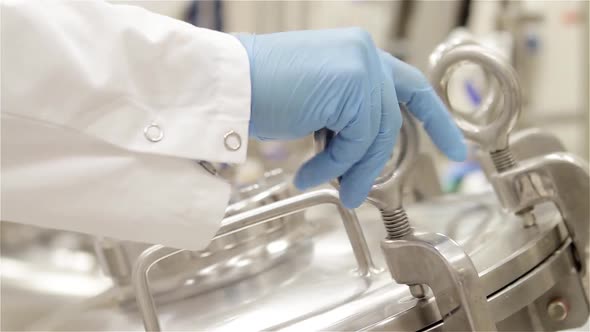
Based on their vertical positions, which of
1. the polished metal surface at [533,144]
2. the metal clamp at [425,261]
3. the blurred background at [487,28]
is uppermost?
the blurred background at [487,28]

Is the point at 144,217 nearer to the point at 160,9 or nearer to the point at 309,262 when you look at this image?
the point at 309,262

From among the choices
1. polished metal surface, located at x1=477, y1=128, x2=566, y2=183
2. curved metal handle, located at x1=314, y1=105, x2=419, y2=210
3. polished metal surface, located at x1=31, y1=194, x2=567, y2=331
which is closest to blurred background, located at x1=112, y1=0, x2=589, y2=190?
polished metal surface, located at x1=477, y1=128, x2=566, y2=183

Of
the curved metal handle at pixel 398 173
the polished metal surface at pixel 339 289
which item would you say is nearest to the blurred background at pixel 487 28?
the polished metal surface at pixel 339 289

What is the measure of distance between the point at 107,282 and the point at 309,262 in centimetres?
27

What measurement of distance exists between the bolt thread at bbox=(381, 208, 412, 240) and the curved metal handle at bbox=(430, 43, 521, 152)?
16 cm

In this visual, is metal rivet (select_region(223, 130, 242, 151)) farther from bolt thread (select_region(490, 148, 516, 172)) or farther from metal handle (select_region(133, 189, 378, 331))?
bolt thread (select_region(490, 148, 516, 172))

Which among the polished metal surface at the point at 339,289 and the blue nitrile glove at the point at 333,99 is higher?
the blue nitrile glove at the point at 333,99

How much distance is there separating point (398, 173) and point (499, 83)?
6.8 inches

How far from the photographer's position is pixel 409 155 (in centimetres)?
44

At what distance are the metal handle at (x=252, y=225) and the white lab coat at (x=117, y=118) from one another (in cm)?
2

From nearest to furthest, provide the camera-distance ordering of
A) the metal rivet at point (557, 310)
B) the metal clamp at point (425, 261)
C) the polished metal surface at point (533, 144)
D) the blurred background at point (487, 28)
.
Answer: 1. the metal clamp at point (425, 261)
2. the metal rivet at point (557, 310)
3. the polished metal surface at point (533, 144)
4. the blurred background at point (487, 28)

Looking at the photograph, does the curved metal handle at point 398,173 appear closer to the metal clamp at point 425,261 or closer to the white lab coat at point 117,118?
the metal clamp at point 425,261

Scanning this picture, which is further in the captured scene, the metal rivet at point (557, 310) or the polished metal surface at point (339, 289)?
the metal rivet at point (557, 310)

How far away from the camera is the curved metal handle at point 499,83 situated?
0.52 m
